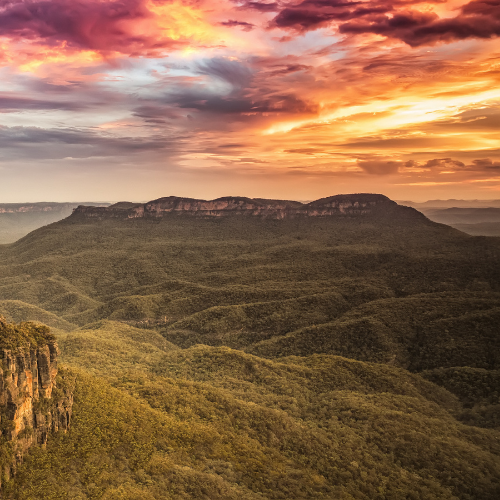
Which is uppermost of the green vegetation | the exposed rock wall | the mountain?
the green vegetation

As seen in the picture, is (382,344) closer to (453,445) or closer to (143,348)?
(453,445)

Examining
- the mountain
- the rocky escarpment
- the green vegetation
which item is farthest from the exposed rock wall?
the mountain

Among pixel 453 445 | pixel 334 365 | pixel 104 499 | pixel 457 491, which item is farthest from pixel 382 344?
pixel 104 499

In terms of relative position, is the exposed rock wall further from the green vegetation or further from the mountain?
the mountain

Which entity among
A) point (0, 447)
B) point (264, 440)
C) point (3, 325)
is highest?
point (3, 325)

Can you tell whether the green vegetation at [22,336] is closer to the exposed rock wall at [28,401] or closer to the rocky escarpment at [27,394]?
the rocky escarpment at [27,394]

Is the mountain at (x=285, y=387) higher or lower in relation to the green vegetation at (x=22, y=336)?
lower

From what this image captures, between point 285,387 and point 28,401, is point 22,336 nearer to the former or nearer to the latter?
point 28,401

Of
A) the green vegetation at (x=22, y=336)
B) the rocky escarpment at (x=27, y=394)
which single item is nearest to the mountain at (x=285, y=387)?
the rocky escarpment at (x=27, y=394)
